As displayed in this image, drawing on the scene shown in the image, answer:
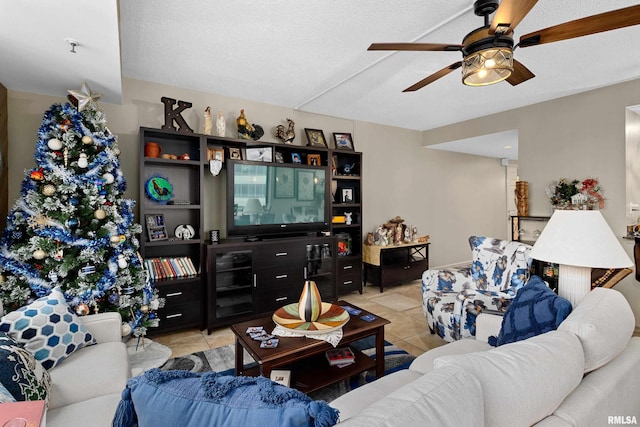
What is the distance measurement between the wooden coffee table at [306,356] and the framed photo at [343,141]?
9.39 ft

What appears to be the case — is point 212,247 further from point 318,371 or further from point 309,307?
point 318,371

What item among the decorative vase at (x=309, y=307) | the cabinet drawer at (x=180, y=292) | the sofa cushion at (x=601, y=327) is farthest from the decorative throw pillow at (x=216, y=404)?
the cabinet drawer at (x=180, y=292)

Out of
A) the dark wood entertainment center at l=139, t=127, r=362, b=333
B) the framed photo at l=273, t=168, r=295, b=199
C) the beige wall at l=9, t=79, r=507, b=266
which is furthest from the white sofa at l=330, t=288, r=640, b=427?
the beige wall at l=9, t=79, r=507, b=266

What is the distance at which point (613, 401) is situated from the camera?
1030mm

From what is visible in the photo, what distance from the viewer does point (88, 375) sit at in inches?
59.6

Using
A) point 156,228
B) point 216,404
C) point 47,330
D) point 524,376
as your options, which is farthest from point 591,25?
point 156,228

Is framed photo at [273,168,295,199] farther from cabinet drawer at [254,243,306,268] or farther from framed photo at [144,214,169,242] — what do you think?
framed photo at [144,214,169,242]

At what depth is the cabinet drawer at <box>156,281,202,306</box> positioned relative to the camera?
3.03m

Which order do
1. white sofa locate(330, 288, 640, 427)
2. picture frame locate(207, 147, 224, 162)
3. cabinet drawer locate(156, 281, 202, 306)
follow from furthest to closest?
picture frame locate(207, 147, 224, 162)
cabinet drawer locate(156, 281, 202, 306)
white sofa locate(330, 288, 640, 427)

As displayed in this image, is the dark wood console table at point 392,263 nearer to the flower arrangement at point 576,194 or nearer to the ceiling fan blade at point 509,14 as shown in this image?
the flower arrangement at point 576,194

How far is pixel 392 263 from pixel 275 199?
7.01 ft

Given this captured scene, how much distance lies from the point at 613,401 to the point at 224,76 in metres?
3.57

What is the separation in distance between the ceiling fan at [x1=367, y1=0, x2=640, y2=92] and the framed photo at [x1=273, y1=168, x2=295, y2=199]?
212cm

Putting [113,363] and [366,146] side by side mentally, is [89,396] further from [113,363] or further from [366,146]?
[366,146]
